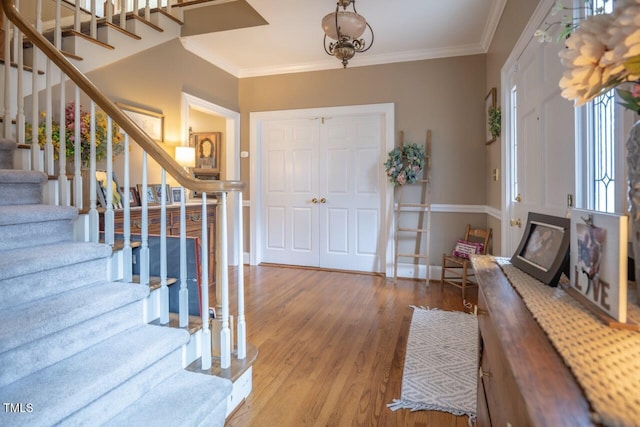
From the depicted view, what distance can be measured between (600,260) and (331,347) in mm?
2034

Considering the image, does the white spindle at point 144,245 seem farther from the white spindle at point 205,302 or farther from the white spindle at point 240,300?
the white spindle at point 240,300

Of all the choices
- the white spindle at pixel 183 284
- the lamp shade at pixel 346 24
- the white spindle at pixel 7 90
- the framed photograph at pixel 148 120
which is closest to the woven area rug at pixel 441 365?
the white spindle at pixel 183 284

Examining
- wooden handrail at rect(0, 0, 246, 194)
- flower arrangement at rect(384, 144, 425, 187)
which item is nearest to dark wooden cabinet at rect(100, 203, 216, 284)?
wooden handrail at rect(0, 0, 246, 194)

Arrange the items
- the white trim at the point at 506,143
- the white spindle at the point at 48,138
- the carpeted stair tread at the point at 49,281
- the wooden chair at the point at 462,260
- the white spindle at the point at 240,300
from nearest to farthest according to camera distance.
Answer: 1. the carpeted stair tread at the point at 49,281
2. the white spindle at the point at 240,300
3. the white spindle at the point at 48,138
4. the white trim at the point at 506,143
5. the wooden chair at the point at 462,260

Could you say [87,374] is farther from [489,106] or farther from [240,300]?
[489,106]

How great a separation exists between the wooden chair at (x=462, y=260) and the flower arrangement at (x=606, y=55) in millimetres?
3159

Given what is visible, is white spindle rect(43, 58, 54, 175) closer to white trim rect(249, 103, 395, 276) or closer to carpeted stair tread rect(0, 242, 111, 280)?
carpeted stair tread rect(0, 242, 111, 280)

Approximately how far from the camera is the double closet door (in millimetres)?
4535

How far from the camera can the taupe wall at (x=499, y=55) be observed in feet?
7.85

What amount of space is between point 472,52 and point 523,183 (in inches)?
89.4

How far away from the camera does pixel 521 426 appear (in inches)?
21.8

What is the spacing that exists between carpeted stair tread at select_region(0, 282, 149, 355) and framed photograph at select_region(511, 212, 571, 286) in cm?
174

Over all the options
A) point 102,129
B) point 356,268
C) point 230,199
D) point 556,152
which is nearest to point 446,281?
point 356,268

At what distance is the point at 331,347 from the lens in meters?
2.49
